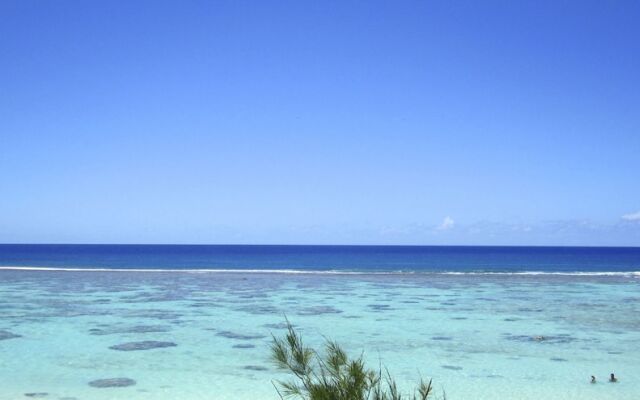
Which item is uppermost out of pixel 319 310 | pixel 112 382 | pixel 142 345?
pixel 319 310

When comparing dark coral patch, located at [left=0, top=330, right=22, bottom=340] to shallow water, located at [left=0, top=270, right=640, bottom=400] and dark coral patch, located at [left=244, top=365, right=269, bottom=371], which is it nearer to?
shallow water, located at [left=0, top=270, right=640, bottom=400]

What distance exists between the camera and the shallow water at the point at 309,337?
11.2 meters

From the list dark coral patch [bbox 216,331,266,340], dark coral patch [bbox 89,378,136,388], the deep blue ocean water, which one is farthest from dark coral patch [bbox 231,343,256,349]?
the deep blue ocean water

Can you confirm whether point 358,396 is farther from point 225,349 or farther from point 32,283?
point 32,283

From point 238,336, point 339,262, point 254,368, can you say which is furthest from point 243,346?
point 339,262

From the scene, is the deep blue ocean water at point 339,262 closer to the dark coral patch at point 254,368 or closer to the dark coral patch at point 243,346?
the dark coral patch at point 243,346

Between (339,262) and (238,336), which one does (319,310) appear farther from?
(339,262)

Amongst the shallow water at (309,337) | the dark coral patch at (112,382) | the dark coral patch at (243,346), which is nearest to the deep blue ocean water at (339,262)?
the shallow water at (309,337)

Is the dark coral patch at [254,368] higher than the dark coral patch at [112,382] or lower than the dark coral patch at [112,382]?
higher

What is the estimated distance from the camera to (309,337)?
52.4ft

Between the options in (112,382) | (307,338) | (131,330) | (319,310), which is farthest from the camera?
(319,310)

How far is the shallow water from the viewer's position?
36.8 ft

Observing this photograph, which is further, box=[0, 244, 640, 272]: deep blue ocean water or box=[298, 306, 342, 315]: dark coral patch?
box=[0, 244, 640, 272]: deep blue ocean water

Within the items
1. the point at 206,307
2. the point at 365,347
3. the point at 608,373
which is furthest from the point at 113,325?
the point at 608,373
